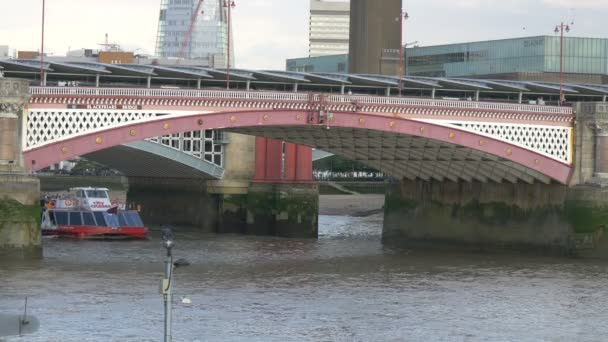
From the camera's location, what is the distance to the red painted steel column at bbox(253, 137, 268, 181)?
7362 cm

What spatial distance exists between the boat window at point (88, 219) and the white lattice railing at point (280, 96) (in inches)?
575

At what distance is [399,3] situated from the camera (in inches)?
5251

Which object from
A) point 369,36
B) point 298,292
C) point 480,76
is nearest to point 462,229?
point 298,292

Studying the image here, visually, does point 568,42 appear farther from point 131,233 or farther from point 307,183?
point 131,233

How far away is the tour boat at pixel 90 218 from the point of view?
64438mm

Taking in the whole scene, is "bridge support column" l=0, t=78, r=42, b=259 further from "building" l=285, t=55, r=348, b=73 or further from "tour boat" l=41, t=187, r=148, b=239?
"building" l=285, t=55, r=348, b=73

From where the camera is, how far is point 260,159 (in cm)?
7400

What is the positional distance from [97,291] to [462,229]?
983 inches

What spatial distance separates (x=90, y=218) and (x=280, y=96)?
14973mm

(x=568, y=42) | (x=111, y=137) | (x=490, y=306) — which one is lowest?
(x=490, y=306)

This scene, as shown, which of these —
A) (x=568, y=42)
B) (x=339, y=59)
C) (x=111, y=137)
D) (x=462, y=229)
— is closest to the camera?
(x=111, y=137)

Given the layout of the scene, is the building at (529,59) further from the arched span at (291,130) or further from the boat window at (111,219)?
the arched span at (291,130)

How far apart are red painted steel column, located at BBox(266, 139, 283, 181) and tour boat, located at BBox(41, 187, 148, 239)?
920cm

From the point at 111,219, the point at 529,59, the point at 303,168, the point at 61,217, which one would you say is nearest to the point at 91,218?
the point at 111,219
